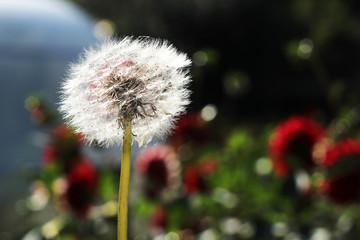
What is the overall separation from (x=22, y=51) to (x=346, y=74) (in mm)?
4830

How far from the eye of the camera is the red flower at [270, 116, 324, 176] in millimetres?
1078

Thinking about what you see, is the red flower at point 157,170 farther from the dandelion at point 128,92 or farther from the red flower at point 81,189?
the dandelion at point 128,92

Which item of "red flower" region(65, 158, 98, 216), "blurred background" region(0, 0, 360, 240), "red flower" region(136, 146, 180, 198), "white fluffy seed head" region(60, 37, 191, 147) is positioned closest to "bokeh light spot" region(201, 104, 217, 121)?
"blurred background" region(0, 0, 360, 240)

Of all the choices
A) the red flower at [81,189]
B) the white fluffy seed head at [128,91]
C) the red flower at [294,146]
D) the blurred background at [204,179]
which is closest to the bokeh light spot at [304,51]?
the blurred background at [204,179]

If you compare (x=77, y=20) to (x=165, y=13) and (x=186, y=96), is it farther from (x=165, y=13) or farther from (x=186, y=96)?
(x=165, y=13)

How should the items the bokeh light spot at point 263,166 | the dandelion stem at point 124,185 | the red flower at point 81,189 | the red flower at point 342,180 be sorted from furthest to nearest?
the bokeh light spot at point 263,166
the red flower at point 81,189
the red flower at point 342,180
the dandelion stem at point 124,185

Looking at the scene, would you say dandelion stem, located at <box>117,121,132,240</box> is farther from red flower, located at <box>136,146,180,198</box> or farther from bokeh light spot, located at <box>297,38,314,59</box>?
bokeh light spot, located at <box>297,38,314,59</box>

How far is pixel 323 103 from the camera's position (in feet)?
19.8

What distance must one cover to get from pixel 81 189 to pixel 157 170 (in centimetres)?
14

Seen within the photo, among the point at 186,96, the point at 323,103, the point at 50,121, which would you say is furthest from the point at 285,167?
the point at 323,103

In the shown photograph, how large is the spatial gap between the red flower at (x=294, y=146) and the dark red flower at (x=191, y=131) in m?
0.17

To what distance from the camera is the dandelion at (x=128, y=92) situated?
435 mm

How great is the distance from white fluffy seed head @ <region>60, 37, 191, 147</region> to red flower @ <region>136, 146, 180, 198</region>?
67 centimetres

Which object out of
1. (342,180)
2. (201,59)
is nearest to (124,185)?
(342,180)
